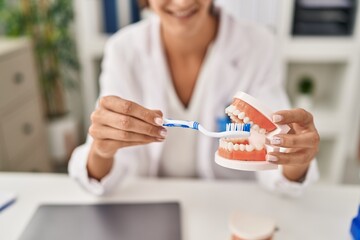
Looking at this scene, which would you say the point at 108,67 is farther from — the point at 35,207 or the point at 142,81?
the point at 35,207

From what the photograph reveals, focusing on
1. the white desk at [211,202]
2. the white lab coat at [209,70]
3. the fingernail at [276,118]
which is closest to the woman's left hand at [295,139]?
the fingernail at [276,118]

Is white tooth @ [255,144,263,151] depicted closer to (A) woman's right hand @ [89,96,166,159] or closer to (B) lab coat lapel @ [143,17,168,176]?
(A) woman's right hand @ [89,96,166,159]

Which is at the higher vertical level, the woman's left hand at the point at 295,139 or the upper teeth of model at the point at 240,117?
the upper teeth of model at the point at 240,117

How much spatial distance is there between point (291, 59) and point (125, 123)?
136cm

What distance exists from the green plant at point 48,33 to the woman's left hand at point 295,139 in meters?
1.71

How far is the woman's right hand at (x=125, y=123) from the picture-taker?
0.58 metres

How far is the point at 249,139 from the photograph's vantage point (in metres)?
0.54

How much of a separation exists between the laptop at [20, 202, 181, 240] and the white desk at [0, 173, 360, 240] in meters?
0.03

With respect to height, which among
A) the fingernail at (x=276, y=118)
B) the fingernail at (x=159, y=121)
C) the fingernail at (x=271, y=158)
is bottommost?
the fingernail at (x=271, y=158)

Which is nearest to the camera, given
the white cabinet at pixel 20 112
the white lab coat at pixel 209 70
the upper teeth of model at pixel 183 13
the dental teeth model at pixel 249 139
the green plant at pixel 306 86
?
the dental teeth model at pixel 249 139

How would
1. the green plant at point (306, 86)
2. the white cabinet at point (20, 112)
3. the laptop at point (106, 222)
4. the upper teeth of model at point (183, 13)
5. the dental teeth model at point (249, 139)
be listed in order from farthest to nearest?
1. the green plant at point (306, 86)
2. the white cabinet at point (20, 112)
3. the upper teeth of model at point (183, 13)
4. the laptop at point (106, 222)
5. the dental teeth model at point (249, 139)

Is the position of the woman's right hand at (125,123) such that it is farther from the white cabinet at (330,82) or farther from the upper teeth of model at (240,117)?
the white cabinet at (330,82)

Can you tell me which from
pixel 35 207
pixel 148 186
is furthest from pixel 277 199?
pixel 35 207

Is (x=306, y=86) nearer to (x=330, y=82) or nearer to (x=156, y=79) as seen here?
(x=330, y=82)
